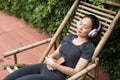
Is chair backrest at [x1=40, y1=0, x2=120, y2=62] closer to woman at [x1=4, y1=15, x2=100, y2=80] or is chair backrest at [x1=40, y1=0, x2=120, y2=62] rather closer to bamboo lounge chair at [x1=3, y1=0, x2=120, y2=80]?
bamboo lounge chair at [x1=3, y1=0, x2=120, y2=80]

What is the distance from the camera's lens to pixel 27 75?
9.93 feet

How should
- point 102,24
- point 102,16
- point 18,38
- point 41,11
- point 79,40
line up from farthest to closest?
point 18,38 < point 41,11 < point 102,16 < point 102,24 < point 79,40

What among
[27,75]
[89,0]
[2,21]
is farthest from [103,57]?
[2,21]

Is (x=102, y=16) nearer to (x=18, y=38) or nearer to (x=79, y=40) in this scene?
(x=79, y=40)

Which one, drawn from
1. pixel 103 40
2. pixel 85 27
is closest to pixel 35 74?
pixel 85 27

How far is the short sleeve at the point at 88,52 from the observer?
2943 mm

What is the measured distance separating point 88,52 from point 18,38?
8.80ft

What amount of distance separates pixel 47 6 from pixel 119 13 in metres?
1.99

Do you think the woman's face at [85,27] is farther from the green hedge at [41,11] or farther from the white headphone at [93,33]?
the green hedge at [41,11]

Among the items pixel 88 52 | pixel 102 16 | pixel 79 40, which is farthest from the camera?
pixel 102 16

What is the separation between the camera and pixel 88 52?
117 inches

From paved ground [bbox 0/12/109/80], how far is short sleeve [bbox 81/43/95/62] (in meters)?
1.33

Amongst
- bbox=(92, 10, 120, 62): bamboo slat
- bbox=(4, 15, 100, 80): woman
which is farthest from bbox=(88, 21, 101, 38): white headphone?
bbox=(92, 10, 120, 62): bamboo slat

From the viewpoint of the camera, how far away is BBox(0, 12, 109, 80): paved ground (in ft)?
15.5
